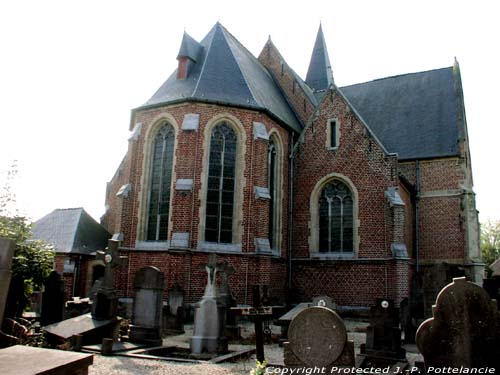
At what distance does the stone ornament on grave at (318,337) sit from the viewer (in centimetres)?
511

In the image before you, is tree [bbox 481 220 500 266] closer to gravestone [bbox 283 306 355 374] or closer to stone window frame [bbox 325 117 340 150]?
stone window frame [bbox 325 117 340 150]

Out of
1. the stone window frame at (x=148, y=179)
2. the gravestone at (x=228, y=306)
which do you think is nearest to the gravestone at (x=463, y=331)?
the gravestone at (x=228, y=306)

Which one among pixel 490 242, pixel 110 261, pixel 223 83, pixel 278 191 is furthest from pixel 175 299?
pixel 490 242

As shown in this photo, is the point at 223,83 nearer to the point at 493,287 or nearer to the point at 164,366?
the point at 493,287

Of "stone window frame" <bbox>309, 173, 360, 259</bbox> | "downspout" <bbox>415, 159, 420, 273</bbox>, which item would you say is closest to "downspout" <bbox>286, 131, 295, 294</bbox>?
"stone window frame" <bbox>309, 173, 360, 259</bbox>

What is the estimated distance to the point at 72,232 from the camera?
2000cm

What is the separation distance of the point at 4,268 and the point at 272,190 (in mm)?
14487

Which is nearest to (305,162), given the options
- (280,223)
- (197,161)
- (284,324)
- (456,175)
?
(280,223)

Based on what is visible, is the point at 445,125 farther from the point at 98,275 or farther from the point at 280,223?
the point at 98,275

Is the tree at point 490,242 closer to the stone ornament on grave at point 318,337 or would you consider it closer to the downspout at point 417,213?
the downspout at point 417,213

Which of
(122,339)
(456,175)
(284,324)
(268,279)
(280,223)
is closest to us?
(122,339)

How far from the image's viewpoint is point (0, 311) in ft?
11.7

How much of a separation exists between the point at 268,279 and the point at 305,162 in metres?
5.28

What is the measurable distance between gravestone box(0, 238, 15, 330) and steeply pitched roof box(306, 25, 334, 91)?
27.7 m
